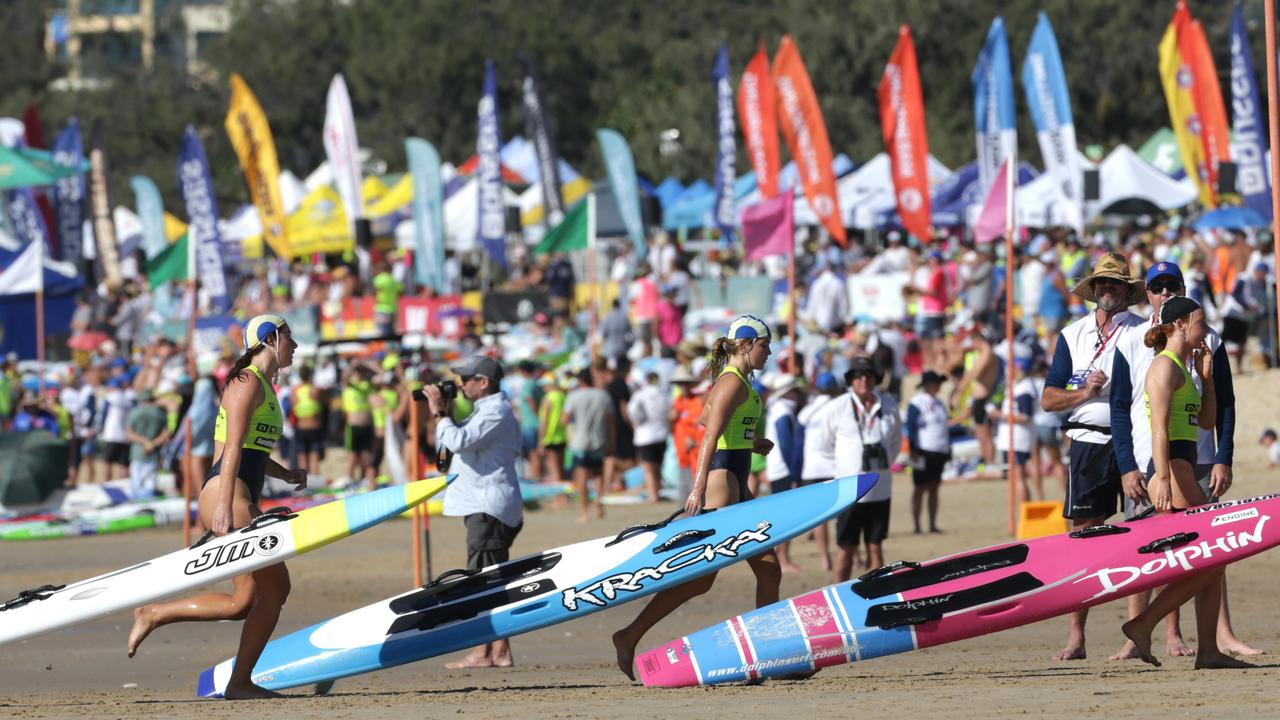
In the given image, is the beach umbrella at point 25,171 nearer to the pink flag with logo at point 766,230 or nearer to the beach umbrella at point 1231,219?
the pink flag with logo at point 766,230

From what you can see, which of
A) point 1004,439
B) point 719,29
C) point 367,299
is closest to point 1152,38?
point 719,29

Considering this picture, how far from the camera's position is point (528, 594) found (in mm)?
9258

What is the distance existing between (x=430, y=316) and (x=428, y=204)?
5.86 ft

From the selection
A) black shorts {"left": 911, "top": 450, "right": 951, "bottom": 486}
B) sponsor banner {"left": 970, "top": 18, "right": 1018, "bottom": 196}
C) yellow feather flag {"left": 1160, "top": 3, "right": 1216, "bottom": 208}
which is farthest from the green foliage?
black shorts {"left": 911, "top": 450, "right": 951, "bottom": 486}

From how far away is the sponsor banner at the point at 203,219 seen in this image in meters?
26.5

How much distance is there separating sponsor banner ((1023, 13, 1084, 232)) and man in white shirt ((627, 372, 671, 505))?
7.29 meters

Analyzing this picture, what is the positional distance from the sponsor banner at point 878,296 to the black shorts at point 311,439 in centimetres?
765

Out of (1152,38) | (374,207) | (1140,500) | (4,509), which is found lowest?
(4,509)

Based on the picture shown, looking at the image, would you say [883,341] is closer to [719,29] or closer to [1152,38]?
[1152,38]

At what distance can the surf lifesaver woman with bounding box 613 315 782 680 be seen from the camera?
9125 millimetres

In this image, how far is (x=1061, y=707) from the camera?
729 cm

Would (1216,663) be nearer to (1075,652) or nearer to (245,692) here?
(1075,652)

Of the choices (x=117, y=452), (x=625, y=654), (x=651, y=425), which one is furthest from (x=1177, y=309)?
(x=117, y=452)

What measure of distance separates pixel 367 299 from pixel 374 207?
35.3ft
